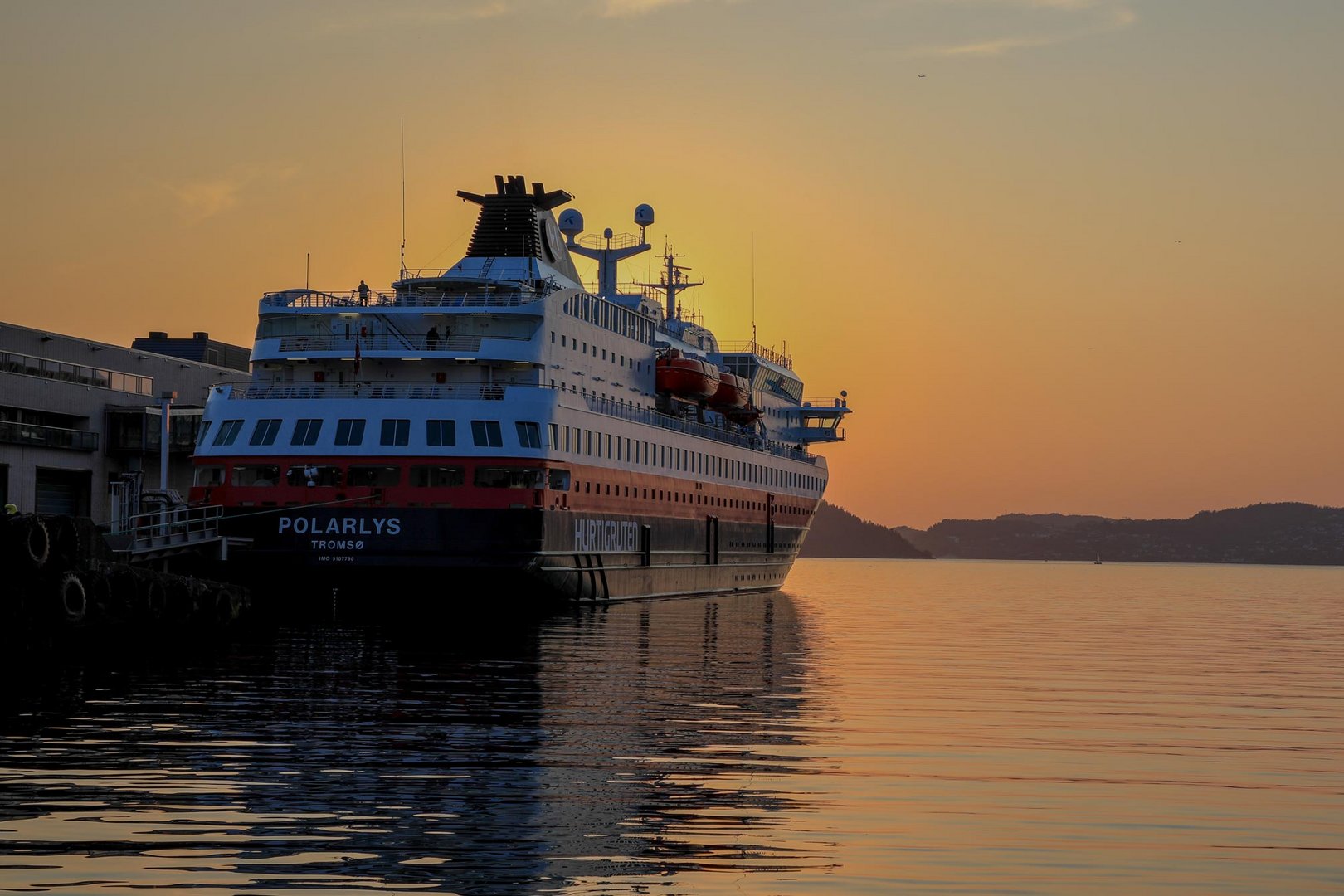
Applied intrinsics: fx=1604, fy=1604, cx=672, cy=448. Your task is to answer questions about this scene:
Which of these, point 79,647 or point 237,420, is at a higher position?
point 237,420

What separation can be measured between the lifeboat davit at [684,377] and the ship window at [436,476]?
22150 mm

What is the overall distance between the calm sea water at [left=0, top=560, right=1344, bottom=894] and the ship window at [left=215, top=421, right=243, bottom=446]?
14.4 meters

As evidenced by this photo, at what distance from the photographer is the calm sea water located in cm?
1373

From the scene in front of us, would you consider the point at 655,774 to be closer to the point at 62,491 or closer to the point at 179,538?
the point at 179,538

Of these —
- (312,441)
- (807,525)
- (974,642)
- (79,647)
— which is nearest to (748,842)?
(79,647)

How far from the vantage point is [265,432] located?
5153cm

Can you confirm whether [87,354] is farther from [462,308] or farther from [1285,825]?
[1285,825]

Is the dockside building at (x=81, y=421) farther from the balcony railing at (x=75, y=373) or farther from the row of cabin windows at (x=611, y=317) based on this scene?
the row of cabin windows at (x=611, y=317)

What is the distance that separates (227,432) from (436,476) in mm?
7364

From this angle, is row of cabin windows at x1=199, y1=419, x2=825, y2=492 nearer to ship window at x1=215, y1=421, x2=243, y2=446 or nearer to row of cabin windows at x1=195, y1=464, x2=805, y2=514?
ship window at x1=215, y1=421, x2=243, y2=446

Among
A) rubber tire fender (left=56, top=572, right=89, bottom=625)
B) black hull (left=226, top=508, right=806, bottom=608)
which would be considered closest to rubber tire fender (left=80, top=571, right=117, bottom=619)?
rubber tire fender (left=56, top=572, right=89, bottom=625)

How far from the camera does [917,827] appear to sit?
15.9 metres

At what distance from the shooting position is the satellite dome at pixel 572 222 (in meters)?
85.4

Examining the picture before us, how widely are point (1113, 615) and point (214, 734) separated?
2262 inches
